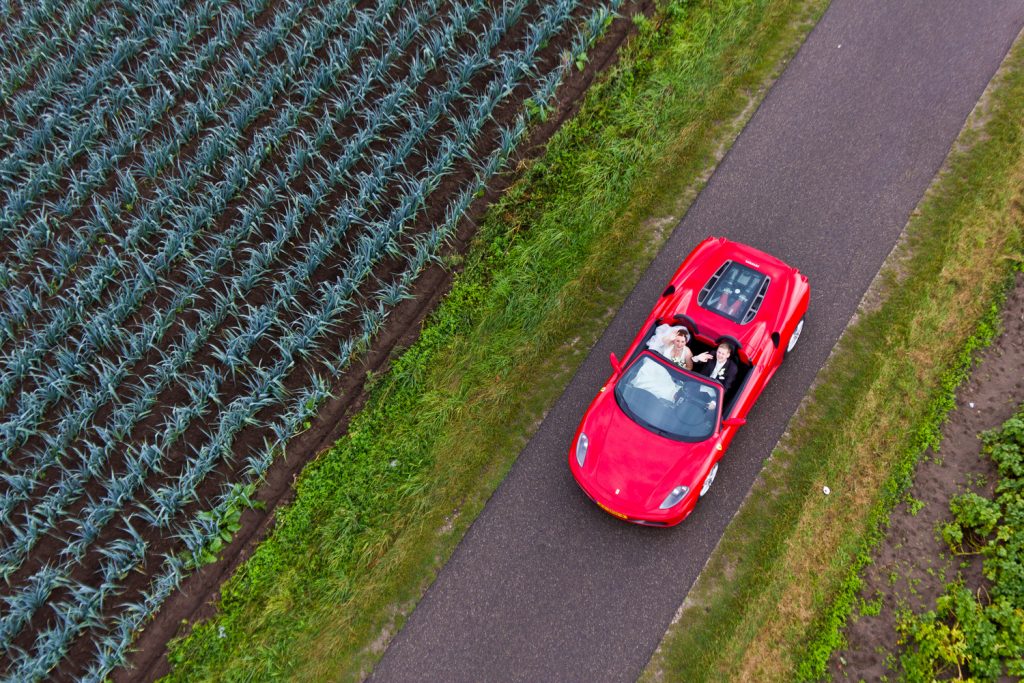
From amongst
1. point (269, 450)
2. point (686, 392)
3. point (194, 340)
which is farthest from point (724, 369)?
point (194, 340)

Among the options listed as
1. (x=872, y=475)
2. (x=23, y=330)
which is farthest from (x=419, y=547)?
(x=23, y=330)

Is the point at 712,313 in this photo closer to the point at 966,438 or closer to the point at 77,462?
the point at 966,438

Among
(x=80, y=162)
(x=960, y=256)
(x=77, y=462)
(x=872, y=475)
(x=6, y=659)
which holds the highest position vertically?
(x=960, y=256)

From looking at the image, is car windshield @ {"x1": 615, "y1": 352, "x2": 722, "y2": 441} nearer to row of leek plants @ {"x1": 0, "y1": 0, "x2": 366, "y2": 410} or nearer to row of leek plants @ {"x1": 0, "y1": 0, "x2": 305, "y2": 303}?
row of leek plants @ {"x1": 0, "y1": 0, "x2": 366, "y2": 410}

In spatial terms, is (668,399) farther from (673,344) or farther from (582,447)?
(582,447)

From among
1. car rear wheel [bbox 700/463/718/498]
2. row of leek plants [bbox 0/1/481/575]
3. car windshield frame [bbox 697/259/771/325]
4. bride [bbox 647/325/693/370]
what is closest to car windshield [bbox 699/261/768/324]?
car windshield frame [bbox 697/259/771/325]

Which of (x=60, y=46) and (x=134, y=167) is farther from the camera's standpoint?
(x=60, y=46)
